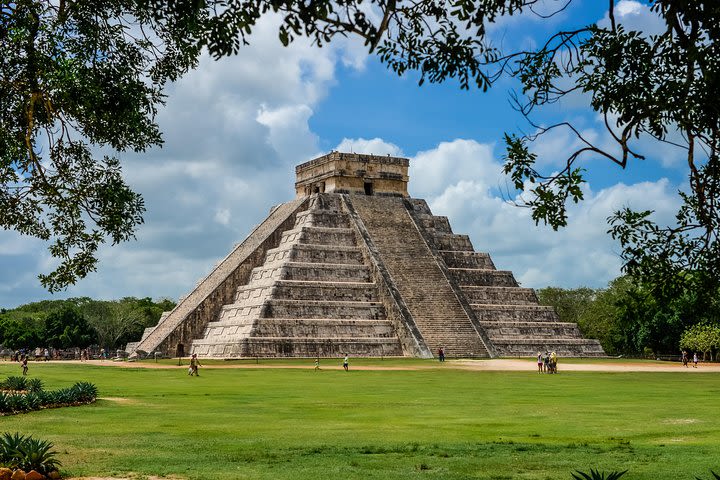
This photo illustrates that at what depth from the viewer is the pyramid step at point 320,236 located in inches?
2035

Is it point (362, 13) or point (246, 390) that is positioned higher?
point (362, 13)

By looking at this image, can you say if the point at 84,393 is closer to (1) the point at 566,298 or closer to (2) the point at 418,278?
(2) the point at 418,278

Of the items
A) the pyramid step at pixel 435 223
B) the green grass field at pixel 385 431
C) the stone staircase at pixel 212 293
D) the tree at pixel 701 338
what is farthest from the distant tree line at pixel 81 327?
the green grass field at pixel 385 431

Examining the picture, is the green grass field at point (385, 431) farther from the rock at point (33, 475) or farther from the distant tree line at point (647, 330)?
the distant tree line at point (647, 330)

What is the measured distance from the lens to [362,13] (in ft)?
28.2

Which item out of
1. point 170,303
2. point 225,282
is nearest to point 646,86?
point 225,282

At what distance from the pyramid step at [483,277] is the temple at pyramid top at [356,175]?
776 cm

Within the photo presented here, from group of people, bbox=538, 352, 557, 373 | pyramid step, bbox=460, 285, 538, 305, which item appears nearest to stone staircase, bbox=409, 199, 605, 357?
pyramid step, bbox=460, 285, 538, 305

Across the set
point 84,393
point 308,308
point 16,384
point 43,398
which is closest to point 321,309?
point 308,308

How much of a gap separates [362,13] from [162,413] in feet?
38.3

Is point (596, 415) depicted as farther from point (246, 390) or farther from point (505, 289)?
point (505, 289)

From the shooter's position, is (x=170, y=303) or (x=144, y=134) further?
(x=170, y=303)

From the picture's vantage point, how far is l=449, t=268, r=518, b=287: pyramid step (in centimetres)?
5303

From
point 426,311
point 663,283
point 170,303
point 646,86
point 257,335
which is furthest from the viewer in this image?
point 170,303
